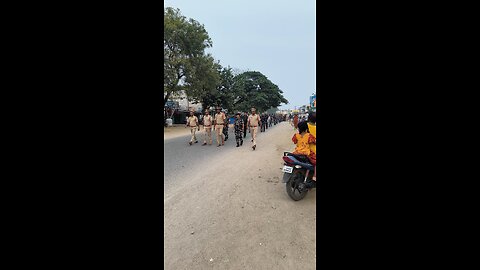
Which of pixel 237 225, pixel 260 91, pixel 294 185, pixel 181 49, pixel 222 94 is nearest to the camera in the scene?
pixel 237 225

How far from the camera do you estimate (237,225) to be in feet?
8.55

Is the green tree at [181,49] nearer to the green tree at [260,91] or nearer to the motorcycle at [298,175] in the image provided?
the motorcycle at [298,175]

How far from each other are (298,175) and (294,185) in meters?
0.16

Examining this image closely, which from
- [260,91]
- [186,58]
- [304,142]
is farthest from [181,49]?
[260,91]

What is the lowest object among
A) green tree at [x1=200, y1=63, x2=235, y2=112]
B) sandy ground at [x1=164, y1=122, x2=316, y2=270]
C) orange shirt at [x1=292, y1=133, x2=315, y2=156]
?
sandy ground at [x1=164, y1=122, x2=316, y2=270]

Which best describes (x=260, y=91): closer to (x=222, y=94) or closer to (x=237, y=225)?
(x=222, y=94)

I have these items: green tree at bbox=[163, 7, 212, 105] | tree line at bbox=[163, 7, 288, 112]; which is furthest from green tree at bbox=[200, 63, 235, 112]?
green tree at bbox=[163, 7, 212, 105]

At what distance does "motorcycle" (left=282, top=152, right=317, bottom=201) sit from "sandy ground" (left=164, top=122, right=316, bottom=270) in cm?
14

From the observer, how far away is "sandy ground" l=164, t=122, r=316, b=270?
1983mm

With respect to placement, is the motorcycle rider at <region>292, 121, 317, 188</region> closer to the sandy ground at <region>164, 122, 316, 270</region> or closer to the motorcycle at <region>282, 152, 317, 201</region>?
the motorcycle at <region>282, 152, 317, 201</region>

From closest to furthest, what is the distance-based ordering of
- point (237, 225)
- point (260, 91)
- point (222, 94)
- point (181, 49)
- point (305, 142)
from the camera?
1. point (237, 225)
2. point (305, 142)
3. point (181, 49)
4. point (222, 94)
5. point (260, 91)

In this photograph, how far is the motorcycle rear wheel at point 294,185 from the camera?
3367 mm

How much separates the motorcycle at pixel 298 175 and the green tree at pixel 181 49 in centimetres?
1671

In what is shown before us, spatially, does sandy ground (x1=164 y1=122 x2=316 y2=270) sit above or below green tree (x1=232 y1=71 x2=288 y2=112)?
below
